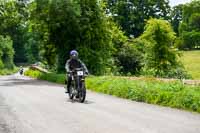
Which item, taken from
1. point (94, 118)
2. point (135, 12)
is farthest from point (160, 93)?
point (135, 12)

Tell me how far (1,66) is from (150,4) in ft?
102

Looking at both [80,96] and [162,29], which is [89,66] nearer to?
[162,29]

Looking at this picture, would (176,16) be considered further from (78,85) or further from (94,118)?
(94,118)

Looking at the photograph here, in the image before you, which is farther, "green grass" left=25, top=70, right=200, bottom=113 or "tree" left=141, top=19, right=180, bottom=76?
"tree" left=141, top=19, right=180, bottom=76

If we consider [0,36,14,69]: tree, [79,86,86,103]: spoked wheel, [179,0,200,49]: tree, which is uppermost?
[179,0,200,49]: tree

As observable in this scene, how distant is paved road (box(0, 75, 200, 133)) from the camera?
10.5m

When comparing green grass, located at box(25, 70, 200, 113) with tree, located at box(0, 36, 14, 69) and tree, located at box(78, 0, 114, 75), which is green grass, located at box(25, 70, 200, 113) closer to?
tree, located at box(78, 0, 114, 75)

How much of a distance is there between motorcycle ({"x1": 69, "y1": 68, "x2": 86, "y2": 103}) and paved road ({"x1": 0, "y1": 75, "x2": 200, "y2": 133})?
0.69 meters

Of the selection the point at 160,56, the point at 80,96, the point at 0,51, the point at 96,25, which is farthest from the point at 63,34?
the point at 0,51

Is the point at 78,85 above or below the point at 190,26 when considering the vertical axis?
below

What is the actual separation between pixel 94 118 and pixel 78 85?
5.35 meters

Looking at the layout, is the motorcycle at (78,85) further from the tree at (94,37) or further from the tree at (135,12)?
the tree at (135,12)

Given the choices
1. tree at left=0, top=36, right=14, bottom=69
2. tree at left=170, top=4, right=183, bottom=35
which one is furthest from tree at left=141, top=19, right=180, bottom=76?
tree at left=170, top=4, right=183, bottom=35

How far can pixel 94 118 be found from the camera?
40.6ft
